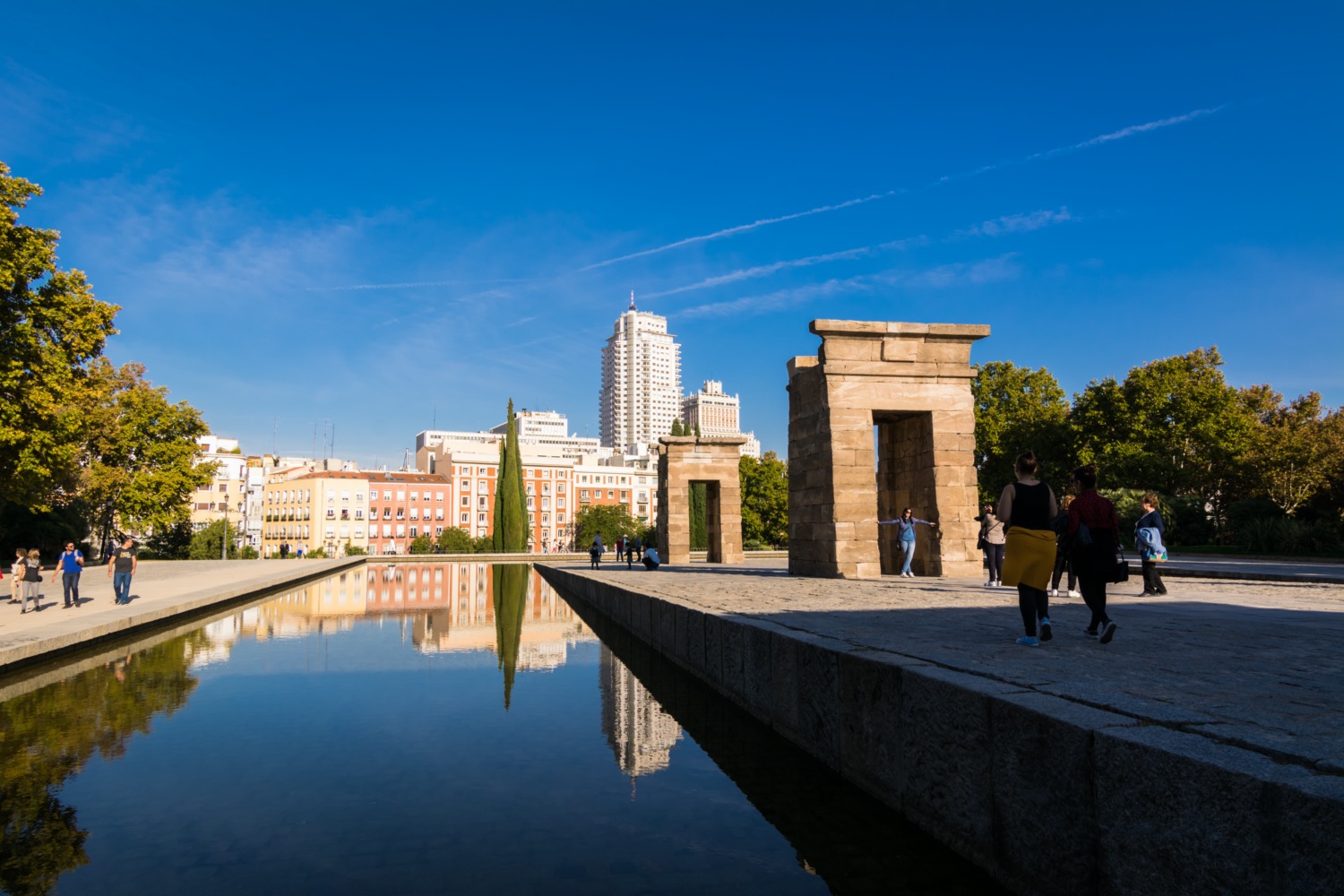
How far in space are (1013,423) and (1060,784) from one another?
5715 centimetres

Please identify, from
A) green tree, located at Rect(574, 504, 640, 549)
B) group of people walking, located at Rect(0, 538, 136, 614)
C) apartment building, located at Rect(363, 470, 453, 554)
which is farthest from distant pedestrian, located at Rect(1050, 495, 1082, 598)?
apartment building, located at Rect(363, 470, 453, 554)

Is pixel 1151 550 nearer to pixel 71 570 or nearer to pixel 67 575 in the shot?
pixel 71 570

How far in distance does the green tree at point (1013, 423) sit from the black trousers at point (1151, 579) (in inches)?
1637

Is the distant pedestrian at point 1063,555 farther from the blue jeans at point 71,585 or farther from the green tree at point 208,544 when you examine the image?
the green tree at point 208,544

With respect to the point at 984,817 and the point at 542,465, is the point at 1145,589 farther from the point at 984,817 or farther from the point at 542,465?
the point at 542,465

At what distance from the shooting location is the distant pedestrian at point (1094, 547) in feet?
24.7

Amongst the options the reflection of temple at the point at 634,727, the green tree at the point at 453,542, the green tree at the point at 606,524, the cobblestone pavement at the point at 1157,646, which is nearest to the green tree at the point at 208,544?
the green tree at the point at 453,542

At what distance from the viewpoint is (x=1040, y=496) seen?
24.0 ft

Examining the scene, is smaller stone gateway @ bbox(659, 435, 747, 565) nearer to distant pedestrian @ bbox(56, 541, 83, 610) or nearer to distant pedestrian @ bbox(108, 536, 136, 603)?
distant pedestrian @ bbox(108, 536, 136, 603)

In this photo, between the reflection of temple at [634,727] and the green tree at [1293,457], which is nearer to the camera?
the reflection of temple at [634,727]

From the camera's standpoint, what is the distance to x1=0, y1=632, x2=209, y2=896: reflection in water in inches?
200

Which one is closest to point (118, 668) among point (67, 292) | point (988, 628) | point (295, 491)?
point (988, 628)

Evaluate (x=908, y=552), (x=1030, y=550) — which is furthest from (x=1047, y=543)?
(x=908, y=552)

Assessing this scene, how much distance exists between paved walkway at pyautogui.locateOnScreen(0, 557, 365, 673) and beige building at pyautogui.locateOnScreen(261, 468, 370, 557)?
79.5 metres
